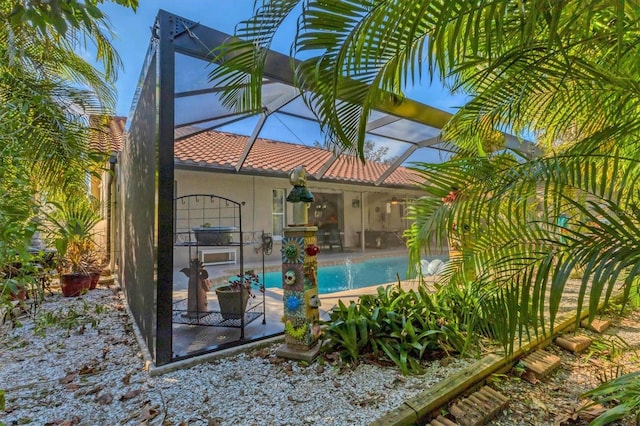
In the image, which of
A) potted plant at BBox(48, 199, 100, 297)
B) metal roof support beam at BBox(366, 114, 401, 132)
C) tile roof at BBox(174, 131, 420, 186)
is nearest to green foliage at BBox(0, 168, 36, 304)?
potted plant at BBox(48, 199, 100, 297)

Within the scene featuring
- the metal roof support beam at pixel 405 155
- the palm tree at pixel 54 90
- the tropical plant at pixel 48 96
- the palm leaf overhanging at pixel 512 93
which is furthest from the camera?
the metal roof support beam at pixel 405 155

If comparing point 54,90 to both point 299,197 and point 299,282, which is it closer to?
point 299,197

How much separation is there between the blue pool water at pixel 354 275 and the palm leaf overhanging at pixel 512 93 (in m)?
6.06

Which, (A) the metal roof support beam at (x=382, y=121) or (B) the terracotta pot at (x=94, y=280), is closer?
(A) the metal roof support beam at (x=382, y=121)

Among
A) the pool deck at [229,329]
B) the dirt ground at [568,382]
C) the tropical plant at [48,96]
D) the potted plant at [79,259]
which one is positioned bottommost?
the dirt ground at [568,382]

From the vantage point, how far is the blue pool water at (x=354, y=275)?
8.33 meters

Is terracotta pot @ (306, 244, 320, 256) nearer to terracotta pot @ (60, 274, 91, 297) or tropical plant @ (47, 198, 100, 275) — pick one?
tropical plant @ (47, 198, 100, 275)

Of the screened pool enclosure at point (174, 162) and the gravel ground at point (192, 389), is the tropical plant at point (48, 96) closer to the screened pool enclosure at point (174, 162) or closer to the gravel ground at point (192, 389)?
the screened pool enclosure at point (174, 162)

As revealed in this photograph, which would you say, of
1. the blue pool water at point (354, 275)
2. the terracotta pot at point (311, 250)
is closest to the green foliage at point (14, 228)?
the terracotta pot at point (311, 250)

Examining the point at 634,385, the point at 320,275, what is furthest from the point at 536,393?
the point at 320,275

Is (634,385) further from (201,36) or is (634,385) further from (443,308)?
(201,36)

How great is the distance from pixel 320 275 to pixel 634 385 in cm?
793

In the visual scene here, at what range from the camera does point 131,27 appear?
176 inches

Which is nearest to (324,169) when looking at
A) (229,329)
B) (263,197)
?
(263,197)
